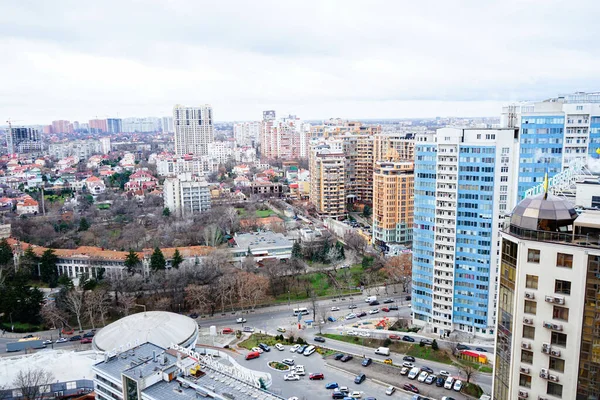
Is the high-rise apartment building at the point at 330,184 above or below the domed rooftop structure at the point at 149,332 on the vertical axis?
above

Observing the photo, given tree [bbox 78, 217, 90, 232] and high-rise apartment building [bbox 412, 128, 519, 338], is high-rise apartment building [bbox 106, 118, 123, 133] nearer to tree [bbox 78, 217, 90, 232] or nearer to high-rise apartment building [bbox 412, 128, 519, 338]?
tree [bbox 78, 217, 90, 232]

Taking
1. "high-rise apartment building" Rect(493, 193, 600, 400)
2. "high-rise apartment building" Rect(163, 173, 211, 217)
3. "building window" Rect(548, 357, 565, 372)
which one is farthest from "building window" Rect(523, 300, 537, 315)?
"high-rise apartment building" Rect(163, 173, 211, 217)

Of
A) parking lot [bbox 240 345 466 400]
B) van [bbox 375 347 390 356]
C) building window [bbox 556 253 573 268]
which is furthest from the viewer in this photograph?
van [bbox 375 347 390 356]

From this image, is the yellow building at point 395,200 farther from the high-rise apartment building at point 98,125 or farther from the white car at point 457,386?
the high-rise apartment building at point 98,125

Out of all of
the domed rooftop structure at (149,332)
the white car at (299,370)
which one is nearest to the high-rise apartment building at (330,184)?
the domed rooftop structure at (149,332)

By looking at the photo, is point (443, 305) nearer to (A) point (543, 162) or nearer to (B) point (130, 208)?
(A) point (543, 162)

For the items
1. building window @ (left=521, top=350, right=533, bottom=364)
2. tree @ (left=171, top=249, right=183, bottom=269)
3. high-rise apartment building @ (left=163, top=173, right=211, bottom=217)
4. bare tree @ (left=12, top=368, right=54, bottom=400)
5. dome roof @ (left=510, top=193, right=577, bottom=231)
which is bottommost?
bare tree @ (left=12, top=368, right=54, bottom=400)
